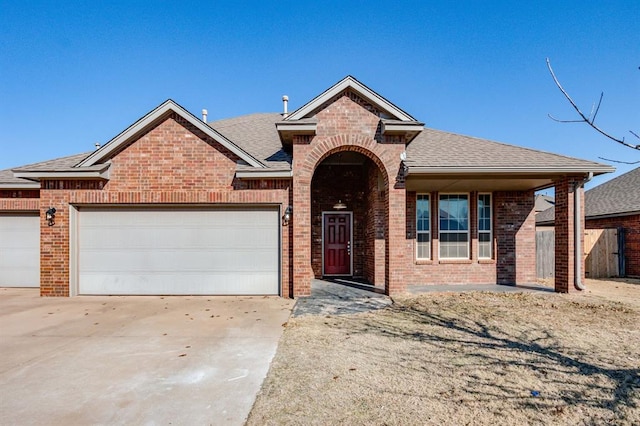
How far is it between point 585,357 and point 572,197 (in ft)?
19.6

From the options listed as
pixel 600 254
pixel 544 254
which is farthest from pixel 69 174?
pixel 600 254

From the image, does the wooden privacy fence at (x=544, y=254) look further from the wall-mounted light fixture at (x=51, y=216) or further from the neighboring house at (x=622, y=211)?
the wall-mounted light fixture at (x=51, y=216)

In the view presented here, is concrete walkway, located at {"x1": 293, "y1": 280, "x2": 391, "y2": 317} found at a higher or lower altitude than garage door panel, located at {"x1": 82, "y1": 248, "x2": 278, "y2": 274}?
lower

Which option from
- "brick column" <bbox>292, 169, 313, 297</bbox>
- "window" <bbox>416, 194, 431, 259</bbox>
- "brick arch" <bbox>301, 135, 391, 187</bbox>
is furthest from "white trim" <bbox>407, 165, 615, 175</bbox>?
"brick column" <bbox>292, 169, 313, 297</bbox>

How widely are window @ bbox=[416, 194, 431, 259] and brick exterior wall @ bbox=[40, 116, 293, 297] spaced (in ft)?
14.6

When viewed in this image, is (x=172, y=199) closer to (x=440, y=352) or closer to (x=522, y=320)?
(x=440, y=352)

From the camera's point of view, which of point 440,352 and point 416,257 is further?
point 416,257

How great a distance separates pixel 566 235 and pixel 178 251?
33.8 feet

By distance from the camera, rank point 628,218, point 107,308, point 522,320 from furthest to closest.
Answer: point 628,218 < point 107,308 < point 522,320

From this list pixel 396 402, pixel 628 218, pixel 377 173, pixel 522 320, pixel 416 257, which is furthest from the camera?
pixel 628 218

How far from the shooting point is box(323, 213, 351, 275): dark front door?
1174 cm

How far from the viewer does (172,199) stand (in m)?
8.85

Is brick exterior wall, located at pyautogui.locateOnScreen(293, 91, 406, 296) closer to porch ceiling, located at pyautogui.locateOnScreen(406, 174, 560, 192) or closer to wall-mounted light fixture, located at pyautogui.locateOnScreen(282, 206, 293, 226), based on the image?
wall-mounted light fixture, located at pyautogui.locateOnScreen(282, 206, 293, 226)

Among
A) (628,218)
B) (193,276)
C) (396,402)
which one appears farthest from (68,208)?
(628,218)
